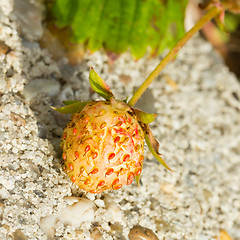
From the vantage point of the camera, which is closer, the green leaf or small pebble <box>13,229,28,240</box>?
small pebble <box>13,229,28,240</box>

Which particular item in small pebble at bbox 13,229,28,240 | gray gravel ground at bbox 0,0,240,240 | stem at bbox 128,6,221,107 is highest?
stem at bbox 128,6,221,107

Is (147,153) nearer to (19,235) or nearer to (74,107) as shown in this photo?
(74,107)

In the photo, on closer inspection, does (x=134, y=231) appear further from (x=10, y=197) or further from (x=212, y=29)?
(x=212, y=29)

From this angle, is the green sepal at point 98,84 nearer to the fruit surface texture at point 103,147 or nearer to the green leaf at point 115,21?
the fruit surface texture at point 103,147

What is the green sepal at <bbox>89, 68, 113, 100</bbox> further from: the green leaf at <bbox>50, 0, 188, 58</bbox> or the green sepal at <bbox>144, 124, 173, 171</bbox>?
the green leaf at <bbox>50, 0, 188, 58</bbox>

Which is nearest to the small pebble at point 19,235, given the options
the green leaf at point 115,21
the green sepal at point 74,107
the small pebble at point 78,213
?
the small pebble at point 78,213

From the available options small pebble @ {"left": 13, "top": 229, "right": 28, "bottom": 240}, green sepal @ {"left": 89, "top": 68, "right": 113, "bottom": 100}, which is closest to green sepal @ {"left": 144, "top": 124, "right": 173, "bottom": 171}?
green sepal @ {"left": 89, "top": 68, "right": 113, "bottom": 100}
